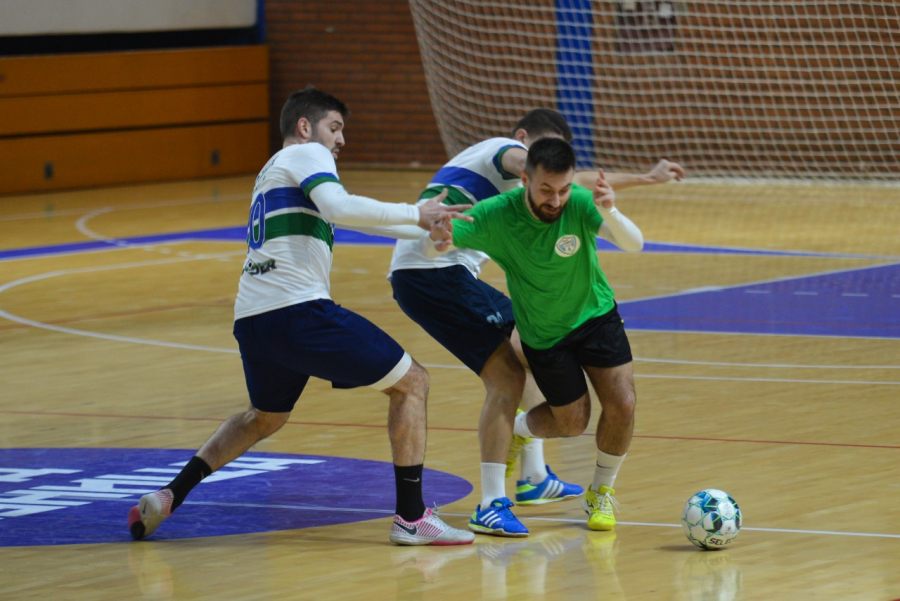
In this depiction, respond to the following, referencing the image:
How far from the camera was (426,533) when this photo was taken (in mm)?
5672

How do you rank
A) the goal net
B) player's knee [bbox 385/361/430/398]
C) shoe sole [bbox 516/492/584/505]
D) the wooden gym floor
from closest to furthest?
the wooden gym floor, player's knee [bbox 385/361/430/398], shoe sole [bbox 516/492/584/505], the goal net

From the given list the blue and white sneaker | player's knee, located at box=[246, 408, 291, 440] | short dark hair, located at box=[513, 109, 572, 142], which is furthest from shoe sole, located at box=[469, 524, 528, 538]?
short dark hair, located at box=[513, 109, 572, 142]

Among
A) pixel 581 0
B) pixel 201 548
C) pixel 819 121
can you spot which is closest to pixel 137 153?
pixel 581 0

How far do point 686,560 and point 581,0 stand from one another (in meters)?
17.3

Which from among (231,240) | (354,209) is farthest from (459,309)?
(231,240)

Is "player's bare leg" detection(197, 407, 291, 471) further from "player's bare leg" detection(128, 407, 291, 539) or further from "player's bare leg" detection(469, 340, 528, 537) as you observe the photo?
"player's bare leg" detection(469, 340, 528, 537)

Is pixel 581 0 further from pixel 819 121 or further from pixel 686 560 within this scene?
pixel 686 560

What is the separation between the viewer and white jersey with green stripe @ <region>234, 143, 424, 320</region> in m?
5.73

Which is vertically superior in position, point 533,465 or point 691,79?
point 691,79

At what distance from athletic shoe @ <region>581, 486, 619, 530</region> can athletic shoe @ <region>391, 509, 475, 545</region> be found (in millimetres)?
480

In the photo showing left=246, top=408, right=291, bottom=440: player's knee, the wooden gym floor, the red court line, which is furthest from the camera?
the red court line

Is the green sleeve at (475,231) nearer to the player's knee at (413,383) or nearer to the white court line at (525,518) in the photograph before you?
the player's knee at (413,383)

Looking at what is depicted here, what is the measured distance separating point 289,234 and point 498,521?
4.32 feet

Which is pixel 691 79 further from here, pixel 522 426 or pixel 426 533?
pixel 426 533
